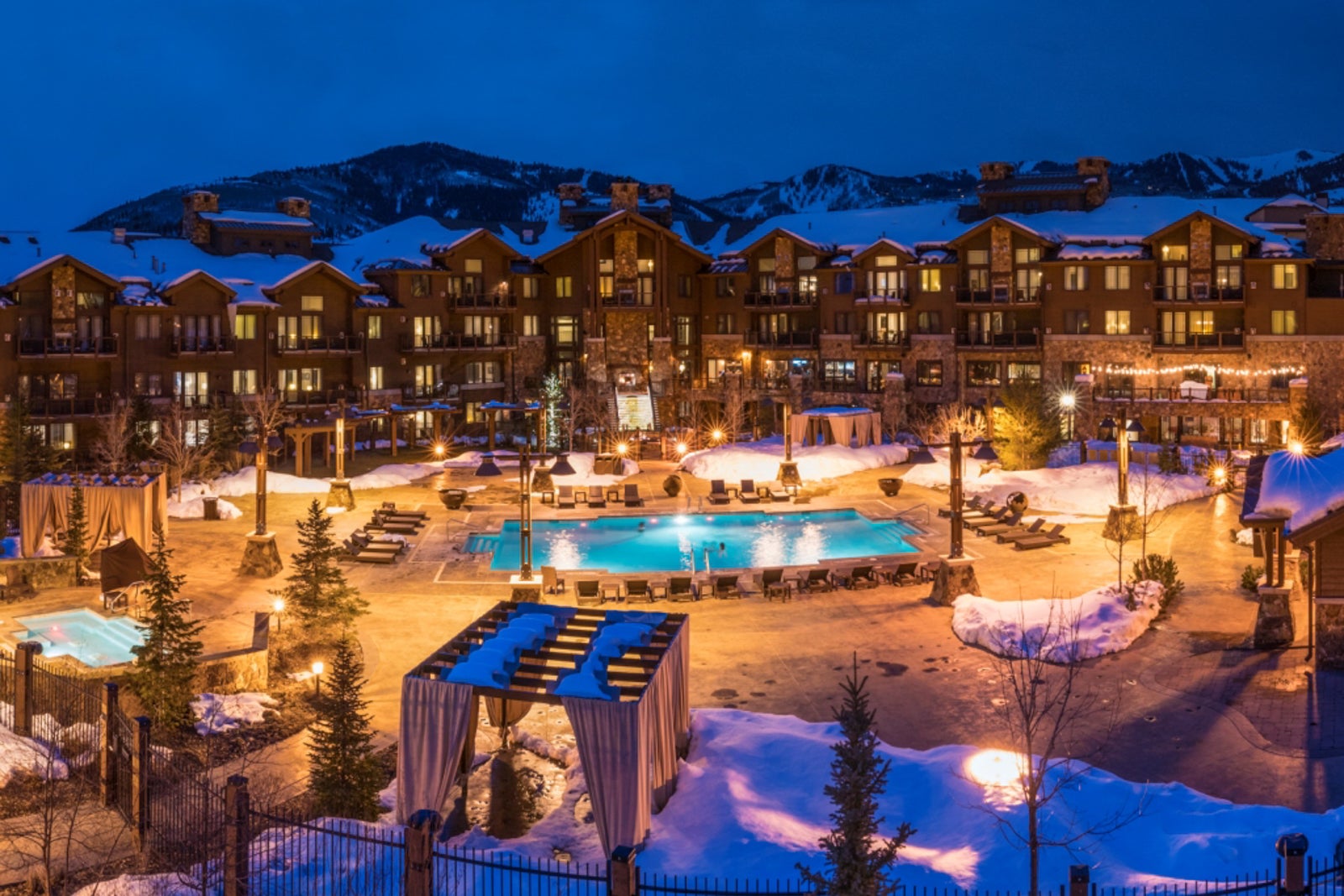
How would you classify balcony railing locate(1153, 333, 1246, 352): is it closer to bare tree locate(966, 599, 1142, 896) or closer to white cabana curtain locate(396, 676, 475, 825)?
bare tree locate(966, 599, 1142, 896)

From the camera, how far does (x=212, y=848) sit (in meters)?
12.8

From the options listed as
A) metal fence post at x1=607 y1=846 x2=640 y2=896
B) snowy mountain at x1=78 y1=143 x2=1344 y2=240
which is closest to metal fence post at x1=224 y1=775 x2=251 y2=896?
metal fence post at x1=607 y1=846 x2=640 y2=896

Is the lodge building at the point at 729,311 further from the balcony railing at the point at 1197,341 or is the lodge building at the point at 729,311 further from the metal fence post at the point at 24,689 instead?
the metal fence post at the point at 24,689

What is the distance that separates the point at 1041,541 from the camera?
103ft

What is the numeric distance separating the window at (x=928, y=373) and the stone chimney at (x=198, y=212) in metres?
33.9

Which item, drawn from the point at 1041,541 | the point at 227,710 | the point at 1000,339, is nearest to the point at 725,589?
the point at 1041,541

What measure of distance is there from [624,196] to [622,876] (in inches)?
2382

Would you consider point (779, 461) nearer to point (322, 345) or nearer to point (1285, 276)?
point (322, 345)

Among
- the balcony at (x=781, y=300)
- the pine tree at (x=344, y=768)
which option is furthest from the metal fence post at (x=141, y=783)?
the balcony at (x=781, y=300)

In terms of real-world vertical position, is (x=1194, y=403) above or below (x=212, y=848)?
above

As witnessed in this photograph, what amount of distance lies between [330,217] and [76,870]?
139472 mm

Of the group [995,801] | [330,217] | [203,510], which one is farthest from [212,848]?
[330,217]

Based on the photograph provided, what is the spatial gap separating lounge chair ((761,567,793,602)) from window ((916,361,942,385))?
32.9 meters

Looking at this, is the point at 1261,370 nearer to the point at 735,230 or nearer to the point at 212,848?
the point at 735,230
